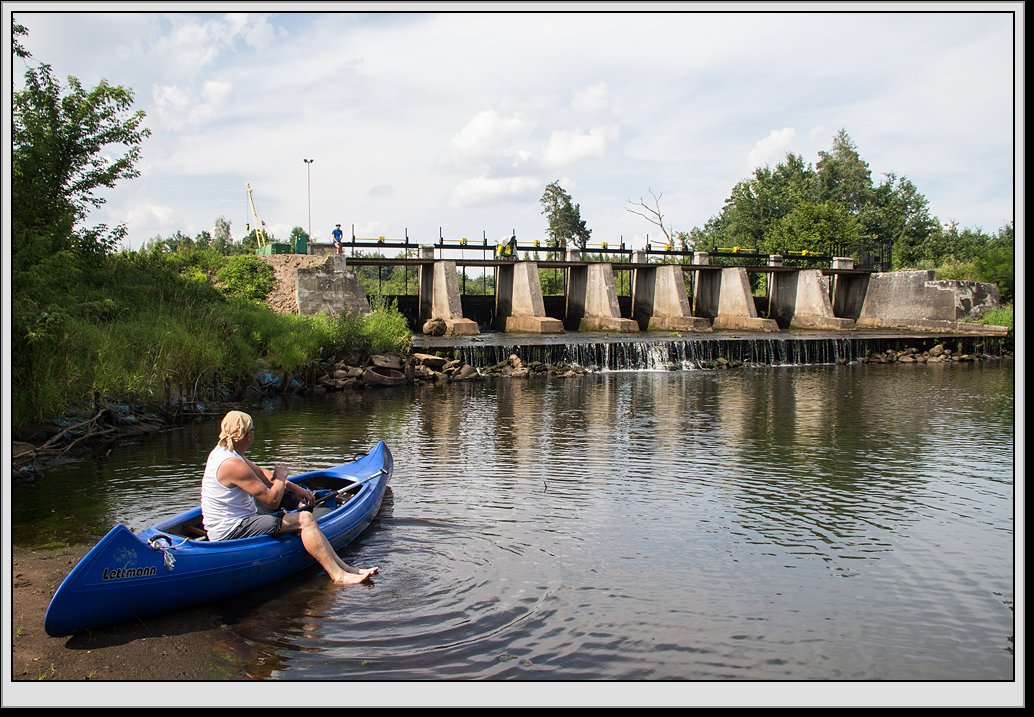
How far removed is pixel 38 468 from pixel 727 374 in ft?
67.8

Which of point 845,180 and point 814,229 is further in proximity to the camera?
point 845,180

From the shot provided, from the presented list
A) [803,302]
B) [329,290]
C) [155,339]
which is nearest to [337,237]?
[329,290]

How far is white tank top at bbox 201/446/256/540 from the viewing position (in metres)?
7.54

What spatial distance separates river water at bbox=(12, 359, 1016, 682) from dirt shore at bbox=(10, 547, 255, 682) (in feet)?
0.81

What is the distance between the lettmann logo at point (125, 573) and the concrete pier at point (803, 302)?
38.1 metres

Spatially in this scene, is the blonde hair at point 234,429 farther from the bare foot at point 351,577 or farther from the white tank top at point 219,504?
the bare foot at point 351,577

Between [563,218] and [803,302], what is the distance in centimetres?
2783

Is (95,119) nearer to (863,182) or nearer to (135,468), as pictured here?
(135,468)

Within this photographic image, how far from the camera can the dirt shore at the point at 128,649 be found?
237 inches

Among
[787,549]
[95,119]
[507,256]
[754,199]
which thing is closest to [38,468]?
[95,119]

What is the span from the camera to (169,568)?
6.88 m

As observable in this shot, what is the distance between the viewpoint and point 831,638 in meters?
6.71

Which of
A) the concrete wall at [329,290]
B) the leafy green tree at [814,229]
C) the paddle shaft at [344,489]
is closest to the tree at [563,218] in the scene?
the leafy green tree at [814,229]

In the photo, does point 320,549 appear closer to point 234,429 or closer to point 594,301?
point 234,429
